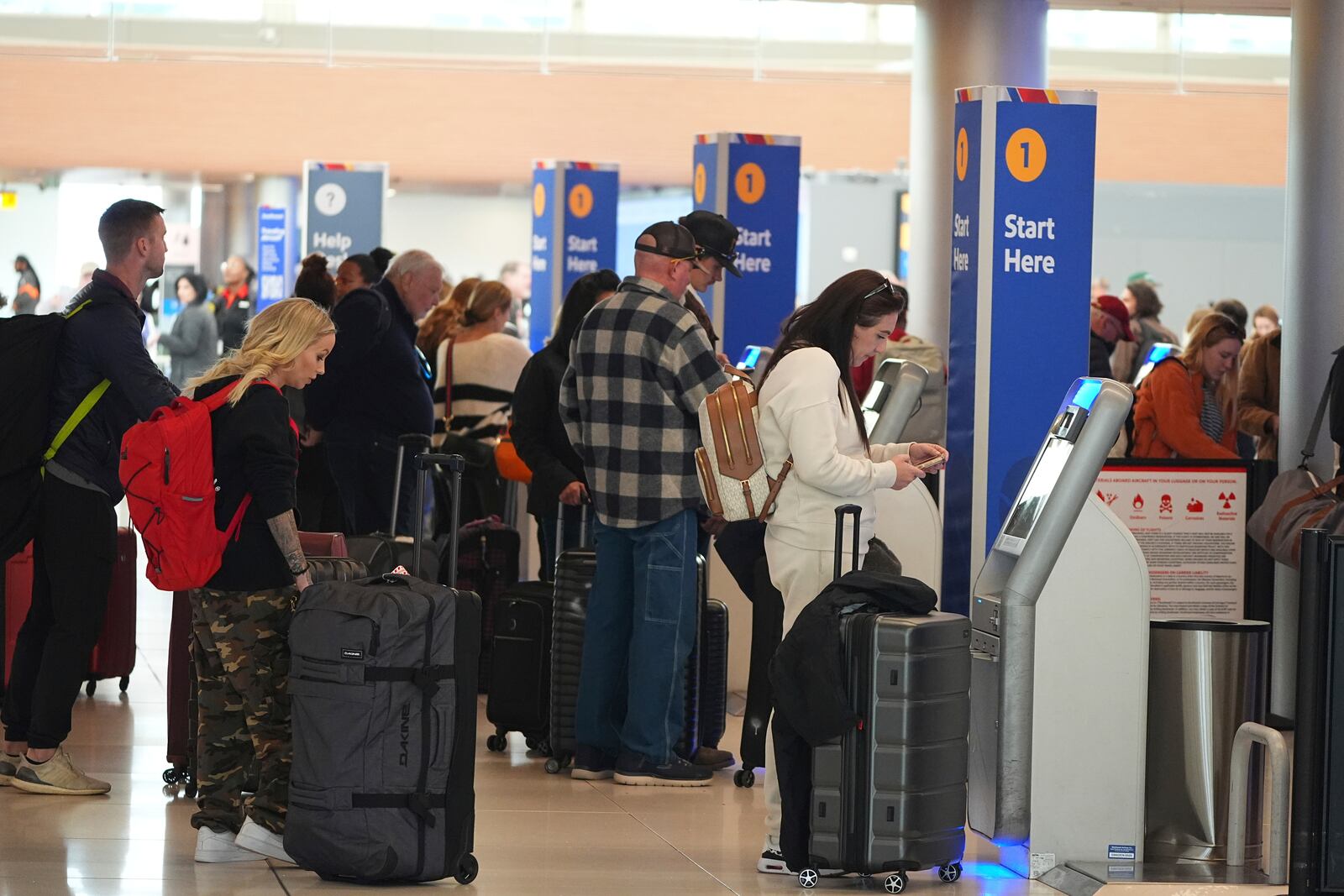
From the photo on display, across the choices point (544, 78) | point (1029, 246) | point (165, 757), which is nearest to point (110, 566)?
point (165, 757)

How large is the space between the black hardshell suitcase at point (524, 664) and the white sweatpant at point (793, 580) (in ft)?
4.86

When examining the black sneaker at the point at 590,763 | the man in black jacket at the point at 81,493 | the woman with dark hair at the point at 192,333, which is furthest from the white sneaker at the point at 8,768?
the woman with dark hair at the point at 192,333

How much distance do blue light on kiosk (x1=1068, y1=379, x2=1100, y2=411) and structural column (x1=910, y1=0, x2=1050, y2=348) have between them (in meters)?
4.55

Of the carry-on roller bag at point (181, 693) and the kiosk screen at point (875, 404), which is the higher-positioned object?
the kiosk screen at point (875, 404)

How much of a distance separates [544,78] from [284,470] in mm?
12698

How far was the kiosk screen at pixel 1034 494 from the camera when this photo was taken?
443 cm

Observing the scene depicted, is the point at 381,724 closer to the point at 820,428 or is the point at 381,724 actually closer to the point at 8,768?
the point at 820,428

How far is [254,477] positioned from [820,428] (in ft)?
4.29

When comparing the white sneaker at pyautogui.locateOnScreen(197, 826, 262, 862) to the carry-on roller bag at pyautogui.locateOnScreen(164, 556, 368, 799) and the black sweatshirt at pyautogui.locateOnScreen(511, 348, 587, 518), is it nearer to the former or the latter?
the carry-on roller bag at pyautogui.locateOnScreen(164, 556, 368, 799)

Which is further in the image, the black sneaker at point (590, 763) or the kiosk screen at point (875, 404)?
the black sneaker at point (590, 763)

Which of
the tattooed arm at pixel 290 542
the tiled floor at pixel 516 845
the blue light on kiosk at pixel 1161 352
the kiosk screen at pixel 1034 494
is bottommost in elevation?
the tiled floor at pixel 516 845

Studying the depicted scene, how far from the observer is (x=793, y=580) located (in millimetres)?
4512

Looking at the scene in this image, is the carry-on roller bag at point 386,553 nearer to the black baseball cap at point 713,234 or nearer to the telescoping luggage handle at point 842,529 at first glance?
the black baseball cap at point 713,234

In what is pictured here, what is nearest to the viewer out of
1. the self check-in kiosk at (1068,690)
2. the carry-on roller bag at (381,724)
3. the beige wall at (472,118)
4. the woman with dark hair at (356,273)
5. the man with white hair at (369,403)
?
the carry-on roller bag at (381,724)
